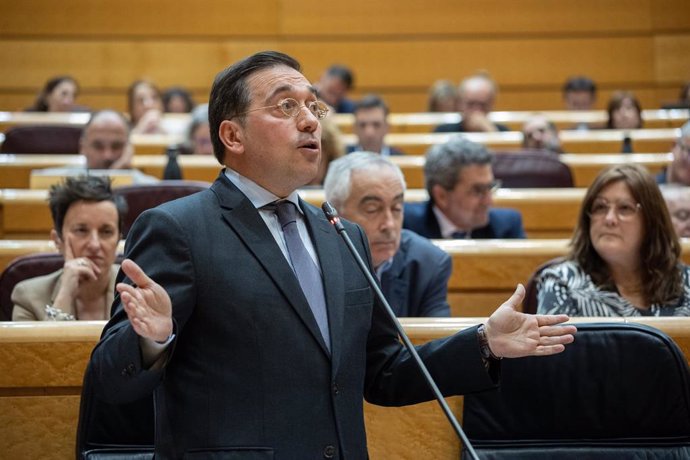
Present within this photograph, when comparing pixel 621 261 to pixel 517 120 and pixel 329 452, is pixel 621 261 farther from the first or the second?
pixel 517 120

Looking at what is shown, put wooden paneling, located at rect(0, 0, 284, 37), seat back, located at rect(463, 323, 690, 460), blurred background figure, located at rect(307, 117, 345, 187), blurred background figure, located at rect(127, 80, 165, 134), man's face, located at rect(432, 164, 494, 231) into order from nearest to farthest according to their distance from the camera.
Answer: seat back, located at rect(463, 323, 690, 460)
man's face, located at rect(432, 164, 494, 231)
blurred background figure, located at rect(307, 117, 345, 187)
blurred background figure, located at rect(127, 80, 165, 134)
wooden paneling, located at rect(0, 0, 284, 37)

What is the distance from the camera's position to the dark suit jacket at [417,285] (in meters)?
2.32

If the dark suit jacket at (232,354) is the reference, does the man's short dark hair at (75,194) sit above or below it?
above

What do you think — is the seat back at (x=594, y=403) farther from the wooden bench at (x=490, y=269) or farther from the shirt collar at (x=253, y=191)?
the wooden bench at (x=490, y=269)

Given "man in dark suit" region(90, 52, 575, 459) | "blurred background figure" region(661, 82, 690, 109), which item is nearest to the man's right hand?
"man in dark suit" region(90, 52, 575, 459)

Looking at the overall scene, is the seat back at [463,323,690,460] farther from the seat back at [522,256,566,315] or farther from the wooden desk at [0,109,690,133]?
the wooden desk at [0,109,690,133]

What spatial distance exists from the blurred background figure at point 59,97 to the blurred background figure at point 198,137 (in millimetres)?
1579

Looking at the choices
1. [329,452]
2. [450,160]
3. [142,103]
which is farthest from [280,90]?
[142,103]

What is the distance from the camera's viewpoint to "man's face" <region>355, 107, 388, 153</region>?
4641mm

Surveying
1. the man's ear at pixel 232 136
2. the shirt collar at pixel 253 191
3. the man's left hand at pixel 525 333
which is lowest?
the man's left hand at pixel 525 333

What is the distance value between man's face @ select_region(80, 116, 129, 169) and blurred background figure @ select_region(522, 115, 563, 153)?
1817mm

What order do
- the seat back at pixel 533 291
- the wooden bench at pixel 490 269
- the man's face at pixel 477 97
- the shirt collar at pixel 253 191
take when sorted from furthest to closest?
the man's face at pixel 477 97 < the wooden bench at pixel 490 269 < the seat back at pixel 533 291 < the shirt collar at pixel 253 191

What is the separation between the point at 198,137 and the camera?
4.38m

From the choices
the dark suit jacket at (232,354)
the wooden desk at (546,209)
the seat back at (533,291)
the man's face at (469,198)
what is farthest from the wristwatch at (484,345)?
the wooden desk at (546,209)
